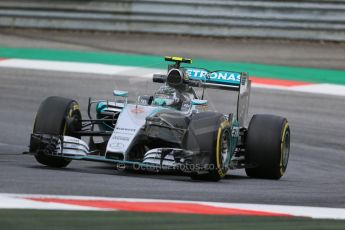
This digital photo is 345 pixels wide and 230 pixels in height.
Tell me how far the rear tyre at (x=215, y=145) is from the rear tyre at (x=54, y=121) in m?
1.42

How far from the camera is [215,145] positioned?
1018cm

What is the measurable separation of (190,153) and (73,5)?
40.2ft

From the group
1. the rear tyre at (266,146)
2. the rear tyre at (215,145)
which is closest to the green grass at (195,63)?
the rear tyre at (266,146)

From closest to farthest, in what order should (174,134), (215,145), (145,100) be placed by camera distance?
1. (215,145)
2. (174,134)
3. (145,100)

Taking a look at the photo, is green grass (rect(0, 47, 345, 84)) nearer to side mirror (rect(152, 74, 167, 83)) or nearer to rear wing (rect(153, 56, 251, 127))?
rear wing (rect(153, 56, 251, 127))

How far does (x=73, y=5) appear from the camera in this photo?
21922 mm

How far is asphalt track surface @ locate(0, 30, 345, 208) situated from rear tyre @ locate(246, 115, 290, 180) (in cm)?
19

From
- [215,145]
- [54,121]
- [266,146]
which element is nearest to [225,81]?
[266,146]

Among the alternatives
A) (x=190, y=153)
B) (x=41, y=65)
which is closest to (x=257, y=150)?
(x=190, y=153)

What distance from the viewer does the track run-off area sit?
27.3 feet

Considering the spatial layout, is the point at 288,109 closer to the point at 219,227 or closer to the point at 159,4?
the point at 159,4

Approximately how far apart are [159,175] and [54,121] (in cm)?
118

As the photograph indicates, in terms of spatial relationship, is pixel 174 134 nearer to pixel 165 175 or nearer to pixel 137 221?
pixel 165 175

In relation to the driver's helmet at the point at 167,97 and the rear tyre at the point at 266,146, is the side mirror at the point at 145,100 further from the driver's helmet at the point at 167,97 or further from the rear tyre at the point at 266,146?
the rear tyre at the point at 266,146
